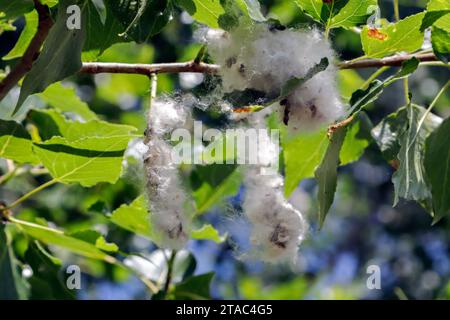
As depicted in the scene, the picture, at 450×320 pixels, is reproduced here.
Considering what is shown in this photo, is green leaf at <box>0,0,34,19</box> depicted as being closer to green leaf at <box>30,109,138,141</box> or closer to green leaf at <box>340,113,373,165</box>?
green leaf at <box>30,109,138,141</box>

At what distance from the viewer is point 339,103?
1.10 metres

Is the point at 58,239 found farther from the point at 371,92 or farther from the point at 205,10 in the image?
the point at 371,92

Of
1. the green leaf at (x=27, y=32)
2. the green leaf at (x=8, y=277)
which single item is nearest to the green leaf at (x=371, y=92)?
the green leaf at (x=27, y=32)

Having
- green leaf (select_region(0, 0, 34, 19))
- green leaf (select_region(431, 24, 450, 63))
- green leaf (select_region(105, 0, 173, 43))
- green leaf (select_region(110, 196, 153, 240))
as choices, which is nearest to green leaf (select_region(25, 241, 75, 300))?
green leaf (select_region(110, 196, 153, 240))

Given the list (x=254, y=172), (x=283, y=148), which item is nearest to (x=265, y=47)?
(x=254, y=172)

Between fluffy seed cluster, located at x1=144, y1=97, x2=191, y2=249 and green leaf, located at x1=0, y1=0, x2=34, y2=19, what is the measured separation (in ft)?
0.87

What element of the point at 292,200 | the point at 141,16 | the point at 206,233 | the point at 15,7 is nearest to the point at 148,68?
the point at 141,16

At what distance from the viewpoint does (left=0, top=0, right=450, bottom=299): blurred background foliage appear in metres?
1.85

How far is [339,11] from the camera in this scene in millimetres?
1093

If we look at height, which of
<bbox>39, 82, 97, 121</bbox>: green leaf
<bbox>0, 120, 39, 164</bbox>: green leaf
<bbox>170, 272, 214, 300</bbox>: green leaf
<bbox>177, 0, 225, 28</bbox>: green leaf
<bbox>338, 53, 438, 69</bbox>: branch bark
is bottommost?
<bbox>170, 272, 214, 300</bbox>: green leaf

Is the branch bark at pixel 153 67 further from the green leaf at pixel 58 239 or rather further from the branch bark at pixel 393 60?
the green leaf at pixel 58 239
